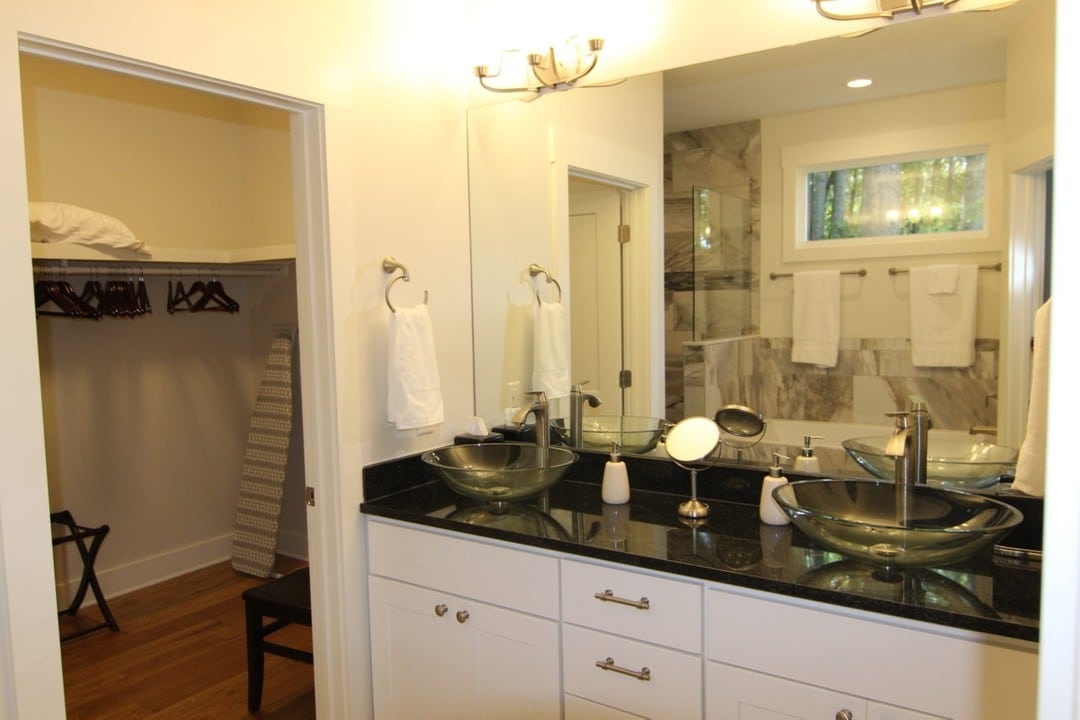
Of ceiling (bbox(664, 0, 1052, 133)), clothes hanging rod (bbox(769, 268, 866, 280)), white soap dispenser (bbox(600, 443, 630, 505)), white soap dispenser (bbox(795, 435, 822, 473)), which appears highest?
ceiling (bbox(664, 0, 1052, 133))

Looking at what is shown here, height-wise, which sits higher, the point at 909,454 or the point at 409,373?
the point at 409,373

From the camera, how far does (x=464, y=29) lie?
102 inches

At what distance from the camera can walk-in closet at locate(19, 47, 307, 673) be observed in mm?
3559

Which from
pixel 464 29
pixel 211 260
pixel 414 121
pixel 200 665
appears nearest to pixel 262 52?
pixel 414 121

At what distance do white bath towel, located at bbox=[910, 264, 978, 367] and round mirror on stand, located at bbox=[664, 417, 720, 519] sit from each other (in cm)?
58

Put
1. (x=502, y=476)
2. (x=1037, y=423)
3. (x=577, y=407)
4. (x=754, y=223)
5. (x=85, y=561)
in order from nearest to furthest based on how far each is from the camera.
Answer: (x=1037, y=423), (x=502, y=476), (x=754, y=223), (x=577, y=407), (x=85, y=561)

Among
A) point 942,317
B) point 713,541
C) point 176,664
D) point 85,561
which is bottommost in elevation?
→ point 176,664

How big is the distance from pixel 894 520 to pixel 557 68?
1633 mm

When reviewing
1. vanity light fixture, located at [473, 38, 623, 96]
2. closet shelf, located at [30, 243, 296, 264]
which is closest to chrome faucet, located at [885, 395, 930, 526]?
vanity light fixture, located at [473, 38, 623, 96]

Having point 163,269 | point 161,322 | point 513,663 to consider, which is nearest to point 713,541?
point 513,663

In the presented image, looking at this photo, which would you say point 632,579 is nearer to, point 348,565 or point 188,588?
point 348,565

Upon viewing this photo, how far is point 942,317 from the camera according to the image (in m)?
1.94

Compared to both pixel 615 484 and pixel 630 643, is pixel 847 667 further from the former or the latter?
pixel 615 484

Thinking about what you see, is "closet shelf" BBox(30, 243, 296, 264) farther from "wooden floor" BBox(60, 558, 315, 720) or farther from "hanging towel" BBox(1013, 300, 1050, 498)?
"hanging towel" BBox(1013, 300, 1050, 498)
